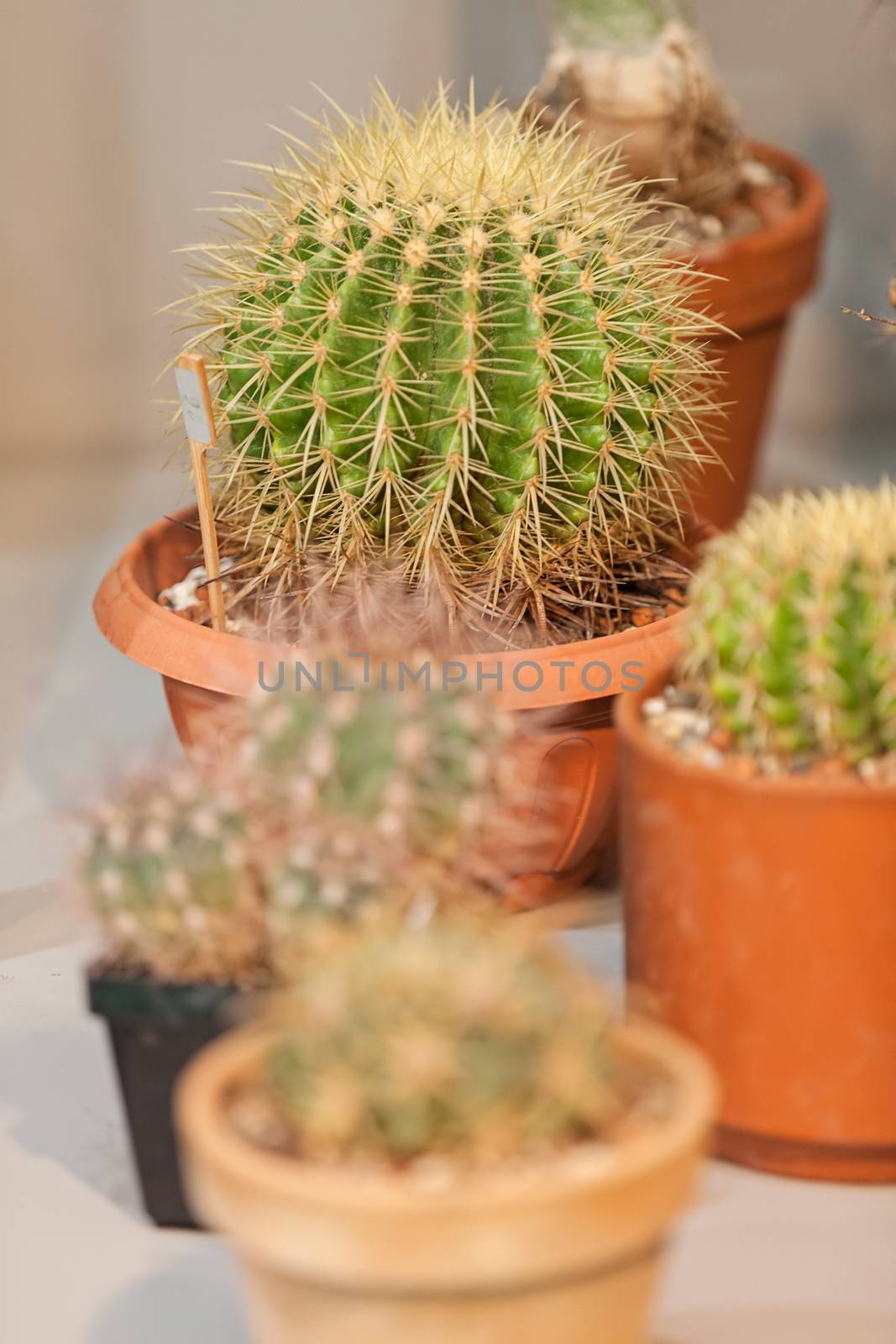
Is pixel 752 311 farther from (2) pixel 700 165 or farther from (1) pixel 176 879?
(1) pixel 176 879

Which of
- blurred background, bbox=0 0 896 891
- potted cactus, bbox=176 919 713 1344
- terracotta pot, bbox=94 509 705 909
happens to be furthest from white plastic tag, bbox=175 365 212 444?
blurred background, bbox=0 0 896 891

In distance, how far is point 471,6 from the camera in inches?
116

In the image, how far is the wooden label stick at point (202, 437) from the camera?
56.4 inches

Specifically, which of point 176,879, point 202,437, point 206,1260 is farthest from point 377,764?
point 202,437

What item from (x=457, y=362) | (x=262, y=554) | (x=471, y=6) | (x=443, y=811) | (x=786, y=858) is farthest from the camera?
(x=471, y=6)

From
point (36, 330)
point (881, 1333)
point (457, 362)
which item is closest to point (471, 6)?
point (36, 330)

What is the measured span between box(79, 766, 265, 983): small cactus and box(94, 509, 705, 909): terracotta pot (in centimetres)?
32

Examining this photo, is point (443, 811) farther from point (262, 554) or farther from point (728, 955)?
point (262, 554)

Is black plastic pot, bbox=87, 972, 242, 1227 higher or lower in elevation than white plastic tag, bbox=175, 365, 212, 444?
lower

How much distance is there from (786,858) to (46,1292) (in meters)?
0.59

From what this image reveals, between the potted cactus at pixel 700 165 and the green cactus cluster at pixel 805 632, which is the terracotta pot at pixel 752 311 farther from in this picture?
the green cactus cluster at pixel 805 632

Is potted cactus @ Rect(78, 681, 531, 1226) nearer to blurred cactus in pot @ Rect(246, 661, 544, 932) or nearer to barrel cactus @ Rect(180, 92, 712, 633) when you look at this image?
blurred cactus in pot @ Rect(246, 661, 544, 932)

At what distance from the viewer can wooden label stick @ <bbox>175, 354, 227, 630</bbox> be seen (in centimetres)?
143

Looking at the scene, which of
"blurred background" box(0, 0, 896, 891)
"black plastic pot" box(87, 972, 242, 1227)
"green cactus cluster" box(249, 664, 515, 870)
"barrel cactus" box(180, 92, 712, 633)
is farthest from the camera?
"blurred background" box(0, 0, 896, 891)
